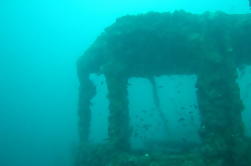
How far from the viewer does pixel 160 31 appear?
1262 centimetres

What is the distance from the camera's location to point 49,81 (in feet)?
468

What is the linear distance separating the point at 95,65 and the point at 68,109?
106 meters

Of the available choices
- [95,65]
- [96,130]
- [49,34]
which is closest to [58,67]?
[49,34]

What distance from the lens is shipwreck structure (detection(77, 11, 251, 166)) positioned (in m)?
10.2

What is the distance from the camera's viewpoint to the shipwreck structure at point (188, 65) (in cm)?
1023

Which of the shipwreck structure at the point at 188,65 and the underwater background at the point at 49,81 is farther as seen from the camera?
the underwater background at the point at 49,81

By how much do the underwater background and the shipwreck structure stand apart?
129 feet

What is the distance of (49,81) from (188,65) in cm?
13193

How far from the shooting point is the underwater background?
79.6 m

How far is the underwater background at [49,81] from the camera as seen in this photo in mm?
79588

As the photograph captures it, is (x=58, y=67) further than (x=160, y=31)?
Yes

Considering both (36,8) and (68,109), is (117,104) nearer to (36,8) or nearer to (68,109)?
(68,109)

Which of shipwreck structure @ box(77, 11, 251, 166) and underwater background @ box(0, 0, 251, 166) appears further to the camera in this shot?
underwater background @ box(0, 0, 251, 166)

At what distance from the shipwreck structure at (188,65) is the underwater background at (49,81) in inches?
1547
